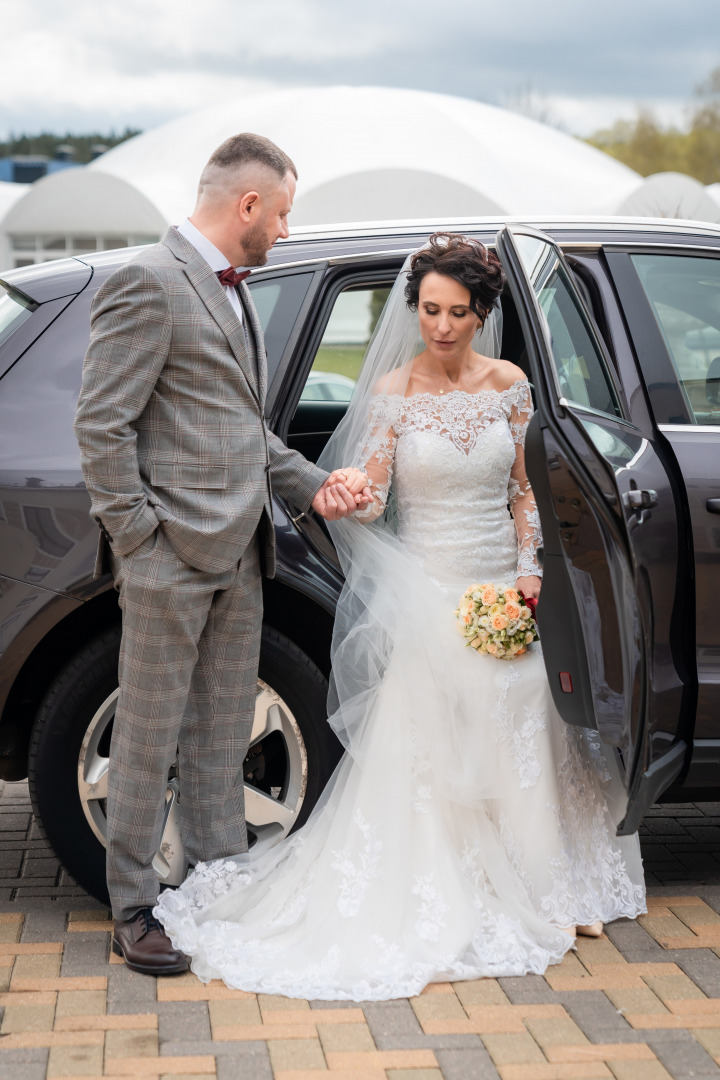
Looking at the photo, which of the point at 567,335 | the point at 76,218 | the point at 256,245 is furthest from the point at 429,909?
the point at 76,218

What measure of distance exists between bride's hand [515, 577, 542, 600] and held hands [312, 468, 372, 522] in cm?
50

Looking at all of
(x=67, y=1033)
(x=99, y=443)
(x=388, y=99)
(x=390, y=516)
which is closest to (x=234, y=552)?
(x=99, y=443)

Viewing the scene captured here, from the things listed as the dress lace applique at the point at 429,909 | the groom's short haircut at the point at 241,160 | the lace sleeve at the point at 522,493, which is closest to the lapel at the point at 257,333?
the groom's short haircut at the point at 241,160

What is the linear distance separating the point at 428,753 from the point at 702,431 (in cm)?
111

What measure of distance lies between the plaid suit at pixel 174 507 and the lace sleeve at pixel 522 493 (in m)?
0.59

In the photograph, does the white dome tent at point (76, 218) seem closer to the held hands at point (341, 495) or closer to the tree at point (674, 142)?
the held hands at point (341, 495)

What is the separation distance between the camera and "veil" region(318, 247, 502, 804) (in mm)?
3012

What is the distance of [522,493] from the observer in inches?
129

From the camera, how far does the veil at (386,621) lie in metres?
3.01

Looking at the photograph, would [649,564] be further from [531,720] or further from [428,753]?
[428,753]

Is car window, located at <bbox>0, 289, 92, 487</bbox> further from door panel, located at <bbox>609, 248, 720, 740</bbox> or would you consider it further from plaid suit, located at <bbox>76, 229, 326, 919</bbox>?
door panel, located at <bbox>609, 248, 720, 740</bbox>

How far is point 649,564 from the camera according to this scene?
114 inches

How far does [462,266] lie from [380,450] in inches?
21.1

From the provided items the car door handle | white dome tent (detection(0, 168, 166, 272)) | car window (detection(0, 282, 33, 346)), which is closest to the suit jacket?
car window (detection(0, 282, 33, 346))
